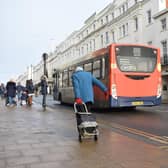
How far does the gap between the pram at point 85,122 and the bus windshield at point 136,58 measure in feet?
26.3

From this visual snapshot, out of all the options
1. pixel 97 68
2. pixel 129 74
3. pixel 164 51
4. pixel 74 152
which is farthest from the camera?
pixel 164 51

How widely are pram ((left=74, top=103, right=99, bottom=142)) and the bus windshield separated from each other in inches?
316

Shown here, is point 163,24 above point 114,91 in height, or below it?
above

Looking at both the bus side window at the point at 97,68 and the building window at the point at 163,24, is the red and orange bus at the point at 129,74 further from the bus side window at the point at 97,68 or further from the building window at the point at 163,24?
the building window at the point at 163,24

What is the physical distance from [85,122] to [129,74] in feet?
27.1

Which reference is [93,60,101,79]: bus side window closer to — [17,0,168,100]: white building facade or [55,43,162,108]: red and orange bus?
[55,43,162,108]: red and orange bus

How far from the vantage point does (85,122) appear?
741cm

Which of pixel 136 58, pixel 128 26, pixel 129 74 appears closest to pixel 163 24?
pixel 128 26

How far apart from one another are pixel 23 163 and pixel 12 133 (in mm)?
3523

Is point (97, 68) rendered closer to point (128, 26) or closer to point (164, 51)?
point (164, 51)

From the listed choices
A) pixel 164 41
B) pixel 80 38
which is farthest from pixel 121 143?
pixel 80 38

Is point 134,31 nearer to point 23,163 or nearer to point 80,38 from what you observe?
point 80,38

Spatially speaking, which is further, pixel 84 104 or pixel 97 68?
pixel 97 68

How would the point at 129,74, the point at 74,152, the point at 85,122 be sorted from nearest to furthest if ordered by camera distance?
the point at 74,152 → the point at 85,122 → the point at 129,74
